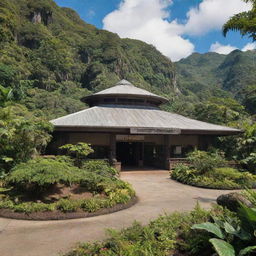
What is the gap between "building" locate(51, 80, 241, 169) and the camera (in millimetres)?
17609

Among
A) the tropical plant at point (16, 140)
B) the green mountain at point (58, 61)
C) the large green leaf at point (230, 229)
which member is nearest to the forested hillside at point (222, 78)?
the green mountain at point (58, 61)

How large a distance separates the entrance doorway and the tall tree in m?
12.3

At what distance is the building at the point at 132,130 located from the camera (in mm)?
17609

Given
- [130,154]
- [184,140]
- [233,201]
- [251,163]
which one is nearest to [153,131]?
[184,140]

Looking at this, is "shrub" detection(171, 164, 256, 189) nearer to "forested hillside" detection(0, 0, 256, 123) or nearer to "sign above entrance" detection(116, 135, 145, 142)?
"sign above entrance" detection(116, 135, 145, 142)

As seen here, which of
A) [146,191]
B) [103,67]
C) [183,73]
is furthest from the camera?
[183,73]

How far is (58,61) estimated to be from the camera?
245 feet

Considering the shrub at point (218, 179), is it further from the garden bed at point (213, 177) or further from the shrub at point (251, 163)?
the shrub at point (251, 163)

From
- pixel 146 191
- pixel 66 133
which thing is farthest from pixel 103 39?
pixel 146 191

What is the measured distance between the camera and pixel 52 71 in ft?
239

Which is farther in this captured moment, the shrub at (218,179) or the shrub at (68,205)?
the shrub at (218,179)

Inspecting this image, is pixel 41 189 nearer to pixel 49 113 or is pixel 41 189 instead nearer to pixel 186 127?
pixel 186 127

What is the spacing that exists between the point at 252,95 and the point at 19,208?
63303 mm

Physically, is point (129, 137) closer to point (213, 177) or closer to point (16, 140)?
point (213, 177)
